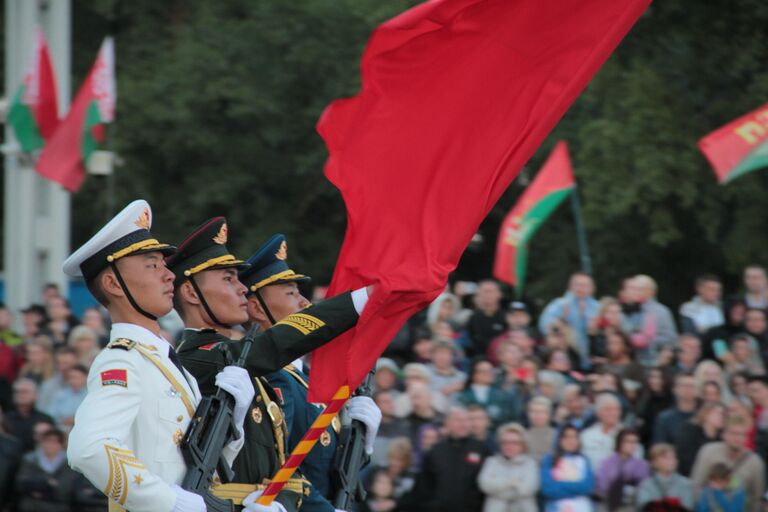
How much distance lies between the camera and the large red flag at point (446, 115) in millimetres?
5664

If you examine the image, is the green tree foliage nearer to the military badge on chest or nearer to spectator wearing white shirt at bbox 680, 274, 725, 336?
spectator wearing white shirt at bbox 680, 274, 725, 336

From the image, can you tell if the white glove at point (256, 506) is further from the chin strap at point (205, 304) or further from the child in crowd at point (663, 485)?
the child in crowd at point (663, 485)

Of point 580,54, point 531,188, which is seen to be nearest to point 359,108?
point 580,54

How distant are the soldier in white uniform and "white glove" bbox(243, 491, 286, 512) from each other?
0.18 meters

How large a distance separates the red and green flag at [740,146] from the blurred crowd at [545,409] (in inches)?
37.0

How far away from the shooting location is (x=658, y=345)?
11.8 metres

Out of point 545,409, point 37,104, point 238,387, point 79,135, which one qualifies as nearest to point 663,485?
point 545,409

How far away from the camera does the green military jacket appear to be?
5430 millimetres

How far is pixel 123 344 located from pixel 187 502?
1.91ft

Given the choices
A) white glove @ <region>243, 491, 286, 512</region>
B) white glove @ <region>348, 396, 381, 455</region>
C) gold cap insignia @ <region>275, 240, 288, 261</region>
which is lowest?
white glove @ <region>348, 396, 381, 455</region>

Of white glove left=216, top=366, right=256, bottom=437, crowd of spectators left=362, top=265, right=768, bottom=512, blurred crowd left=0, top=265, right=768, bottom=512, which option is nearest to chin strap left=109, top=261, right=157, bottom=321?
white glove left=216, top=366, right=256, bottom=437

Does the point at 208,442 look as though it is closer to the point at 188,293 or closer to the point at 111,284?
the point at 111,284

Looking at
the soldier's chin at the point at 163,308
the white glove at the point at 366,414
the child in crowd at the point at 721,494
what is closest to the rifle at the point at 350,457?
the white glove at the point at 366,414

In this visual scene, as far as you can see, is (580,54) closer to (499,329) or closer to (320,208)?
(499,329)
